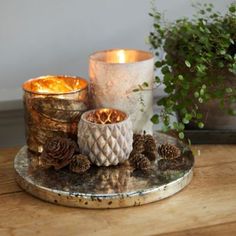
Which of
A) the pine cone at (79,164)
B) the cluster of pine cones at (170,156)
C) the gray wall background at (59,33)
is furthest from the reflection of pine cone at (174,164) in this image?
the gray wall background at (59,33)

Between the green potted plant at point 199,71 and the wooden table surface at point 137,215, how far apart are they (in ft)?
0.38

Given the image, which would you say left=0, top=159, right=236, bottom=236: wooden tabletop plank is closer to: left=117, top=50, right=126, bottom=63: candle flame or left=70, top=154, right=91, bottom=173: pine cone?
left=70, top=154, right=91, bottom=173: pine cone

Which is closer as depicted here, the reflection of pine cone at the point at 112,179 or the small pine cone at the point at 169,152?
the reflection of pine cone at the point at 112,179

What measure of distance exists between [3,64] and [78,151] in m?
0.34

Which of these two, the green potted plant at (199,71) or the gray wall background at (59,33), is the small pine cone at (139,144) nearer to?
the green potted plant at (199,71)

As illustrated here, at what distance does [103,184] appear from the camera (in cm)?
77

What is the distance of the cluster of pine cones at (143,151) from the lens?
82cm

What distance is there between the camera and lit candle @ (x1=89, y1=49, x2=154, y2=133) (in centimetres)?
84

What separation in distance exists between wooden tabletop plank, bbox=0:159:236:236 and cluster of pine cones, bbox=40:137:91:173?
0.22 ft

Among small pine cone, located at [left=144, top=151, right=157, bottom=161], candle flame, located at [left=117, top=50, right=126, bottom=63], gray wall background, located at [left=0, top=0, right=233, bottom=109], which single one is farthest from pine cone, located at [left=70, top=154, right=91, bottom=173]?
gray wall background, located at [left=0, top=0, right=233, bottom=109]

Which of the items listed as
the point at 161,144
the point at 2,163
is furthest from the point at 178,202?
the point at 2,163

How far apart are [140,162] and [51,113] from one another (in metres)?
0.17

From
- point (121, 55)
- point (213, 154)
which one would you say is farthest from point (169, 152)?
point (121, 55)

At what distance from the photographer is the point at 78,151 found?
0.82m
